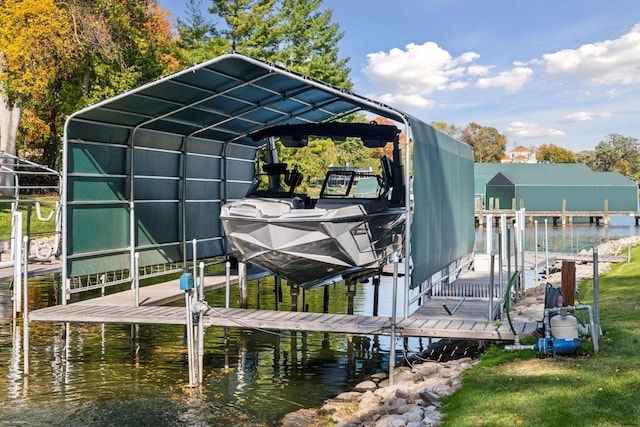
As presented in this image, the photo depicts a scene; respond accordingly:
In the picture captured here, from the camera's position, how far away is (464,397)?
8961 mm

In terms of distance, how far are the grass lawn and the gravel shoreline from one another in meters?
0.32

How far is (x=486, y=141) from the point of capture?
4530 inches

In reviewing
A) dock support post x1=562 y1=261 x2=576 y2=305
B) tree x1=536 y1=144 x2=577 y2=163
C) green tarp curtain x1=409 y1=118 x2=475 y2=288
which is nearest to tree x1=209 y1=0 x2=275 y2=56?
green tarp curtain x1=409 y1=118 x2=475 y2=288

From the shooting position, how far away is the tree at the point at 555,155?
10694 centimetres

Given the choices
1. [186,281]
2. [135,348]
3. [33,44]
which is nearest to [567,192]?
[33,44]

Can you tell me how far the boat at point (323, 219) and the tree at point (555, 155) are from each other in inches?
3808

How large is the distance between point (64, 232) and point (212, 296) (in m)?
7.56

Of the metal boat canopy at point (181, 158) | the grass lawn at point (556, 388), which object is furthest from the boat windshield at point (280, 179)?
the grass lawn at point (556, 388)

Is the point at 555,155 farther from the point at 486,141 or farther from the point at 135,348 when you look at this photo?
the point at 135,348

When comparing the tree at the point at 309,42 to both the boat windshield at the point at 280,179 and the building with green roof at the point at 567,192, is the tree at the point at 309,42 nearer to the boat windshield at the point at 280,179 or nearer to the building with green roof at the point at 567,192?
the building with green roof at the point at 567,192

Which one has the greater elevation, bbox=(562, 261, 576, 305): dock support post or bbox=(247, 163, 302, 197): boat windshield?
bbox=(247, 163, 302, 197): boat windshield

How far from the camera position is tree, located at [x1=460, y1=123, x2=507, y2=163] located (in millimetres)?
113688

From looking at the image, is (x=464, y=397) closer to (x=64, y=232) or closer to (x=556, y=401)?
Answer: (x=556, y=401)

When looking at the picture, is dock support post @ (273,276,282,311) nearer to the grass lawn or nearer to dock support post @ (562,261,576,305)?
the grass lawn
